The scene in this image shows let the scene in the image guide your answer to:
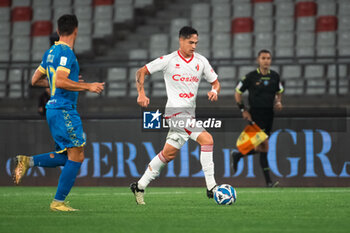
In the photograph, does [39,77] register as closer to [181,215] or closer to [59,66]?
[59,66]

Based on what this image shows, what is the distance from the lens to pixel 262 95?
11.9 meters

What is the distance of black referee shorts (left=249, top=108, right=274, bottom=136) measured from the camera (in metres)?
11.7

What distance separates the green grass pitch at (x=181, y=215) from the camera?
5.33 m

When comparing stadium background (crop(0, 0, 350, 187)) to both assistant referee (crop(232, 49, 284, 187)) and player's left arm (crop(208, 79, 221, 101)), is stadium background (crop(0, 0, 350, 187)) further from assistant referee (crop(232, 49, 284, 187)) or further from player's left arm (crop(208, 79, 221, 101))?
player's left arm (crop(208, 79, 221, 101))

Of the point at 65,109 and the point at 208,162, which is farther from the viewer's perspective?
the point at 208,162

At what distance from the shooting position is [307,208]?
7.09m

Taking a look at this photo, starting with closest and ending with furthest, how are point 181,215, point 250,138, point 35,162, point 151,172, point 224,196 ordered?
point 181,215 < point 35,162 < point 224,196 < point 151,172 < point 250,138

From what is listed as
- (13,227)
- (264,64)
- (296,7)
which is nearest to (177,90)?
(13,227)

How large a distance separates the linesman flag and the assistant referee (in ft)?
0.33

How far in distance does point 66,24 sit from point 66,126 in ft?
3.38

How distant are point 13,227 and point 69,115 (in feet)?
5.46

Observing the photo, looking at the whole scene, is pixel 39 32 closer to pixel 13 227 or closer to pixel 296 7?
pixel 296 7

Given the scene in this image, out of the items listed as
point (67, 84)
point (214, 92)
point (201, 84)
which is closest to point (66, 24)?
point (67, 84)

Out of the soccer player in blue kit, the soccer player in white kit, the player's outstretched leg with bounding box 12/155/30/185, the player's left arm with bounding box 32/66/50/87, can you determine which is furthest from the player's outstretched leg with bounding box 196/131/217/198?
the player's outstretched leg with bounding box 12/155/30/185
